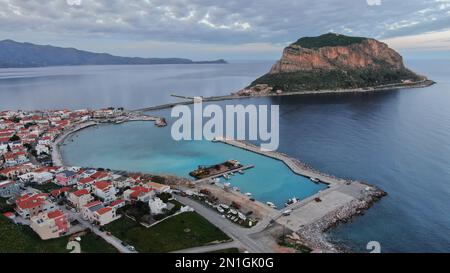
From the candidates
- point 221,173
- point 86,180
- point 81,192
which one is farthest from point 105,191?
point 221,173

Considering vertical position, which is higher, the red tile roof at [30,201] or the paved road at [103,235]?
the red tile roof at [30,201]

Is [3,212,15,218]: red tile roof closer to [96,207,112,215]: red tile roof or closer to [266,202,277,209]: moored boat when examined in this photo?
[96,207,112,215]: red tile roof

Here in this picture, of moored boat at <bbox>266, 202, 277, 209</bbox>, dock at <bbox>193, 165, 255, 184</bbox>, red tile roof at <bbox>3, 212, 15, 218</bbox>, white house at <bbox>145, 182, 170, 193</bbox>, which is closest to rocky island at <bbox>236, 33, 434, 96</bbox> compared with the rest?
dock at <bbox>193, 165, 255, 184</bbox>

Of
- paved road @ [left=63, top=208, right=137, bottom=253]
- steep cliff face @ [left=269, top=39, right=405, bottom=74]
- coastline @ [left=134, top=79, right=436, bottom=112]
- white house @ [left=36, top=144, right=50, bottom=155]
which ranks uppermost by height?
steep cliff face @ [left=269, top=39, right=405, bottom=74]

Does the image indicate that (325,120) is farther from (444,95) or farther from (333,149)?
(444,95)

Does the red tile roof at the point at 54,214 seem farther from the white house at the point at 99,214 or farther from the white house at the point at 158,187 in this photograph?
the white house at the point at 158,187

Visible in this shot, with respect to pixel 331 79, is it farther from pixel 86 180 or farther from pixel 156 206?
pixel 156 206

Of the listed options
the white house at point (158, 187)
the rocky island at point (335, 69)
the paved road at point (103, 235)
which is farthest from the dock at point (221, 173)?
the rocky island at point (335, 69)
